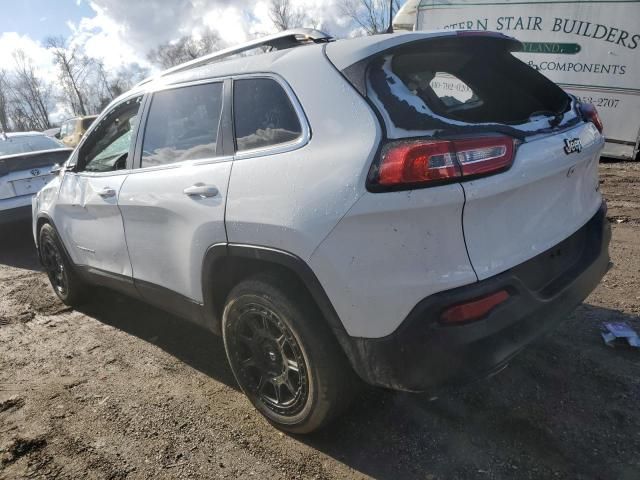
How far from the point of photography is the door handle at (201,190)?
2406 mm

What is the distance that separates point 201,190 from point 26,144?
632 centimetres

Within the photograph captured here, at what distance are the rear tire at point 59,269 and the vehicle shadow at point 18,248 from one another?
1.56 metres

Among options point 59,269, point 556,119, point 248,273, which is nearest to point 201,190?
point 248,273

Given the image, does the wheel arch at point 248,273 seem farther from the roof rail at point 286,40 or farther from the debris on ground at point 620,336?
the debris on ground at point 620,336

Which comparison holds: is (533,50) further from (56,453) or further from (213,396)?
(56,453)

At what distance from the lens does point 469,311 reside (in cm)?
180

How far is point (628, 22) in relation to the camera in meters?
8.29

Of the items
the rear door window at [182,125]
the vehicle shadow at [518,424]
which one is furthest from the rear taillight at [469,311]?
the rear door window at [182,125]

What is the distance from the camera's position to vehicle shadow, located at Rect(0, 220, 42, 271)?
20.0 ft

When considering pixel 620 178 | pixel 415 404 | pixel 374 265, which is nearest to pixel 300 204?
pixel 374 265

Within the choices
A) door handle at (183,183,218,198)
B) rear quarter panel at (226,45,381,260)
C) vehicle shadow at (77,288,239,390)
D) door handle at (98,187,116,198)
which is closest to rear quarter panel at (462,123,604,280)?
rear quarter panel at (226,45,381,260)

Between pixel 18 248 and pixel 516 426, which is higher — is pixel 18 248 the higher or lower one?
the lower one

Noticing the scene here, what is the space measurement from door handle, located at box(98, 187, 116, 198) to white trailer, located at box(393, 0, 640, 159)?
8.76 m

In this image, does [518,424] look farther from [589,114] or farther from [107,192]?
[107,192]
